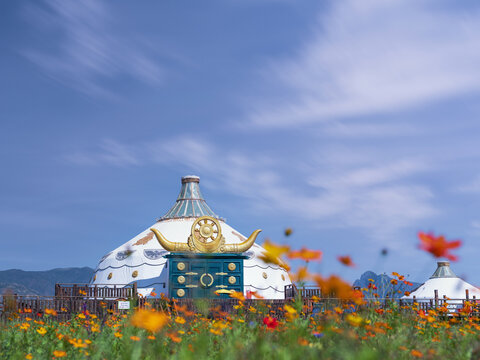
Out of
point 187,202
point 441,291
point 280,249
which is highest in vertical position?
point 187,202

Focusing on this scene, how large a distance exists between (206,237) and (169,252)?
14.9 feet

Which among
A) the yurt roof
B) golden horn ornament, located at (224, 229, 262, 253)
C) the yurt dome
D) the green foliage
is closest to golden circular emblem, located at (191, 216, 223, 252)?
golden horn ornament, located at (224, 229, 262, 253)

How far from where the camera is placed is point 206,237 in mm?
24406

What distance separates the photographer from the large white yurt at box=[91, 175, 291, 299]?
82.1ft

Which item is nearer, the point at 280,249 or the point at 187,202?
the point at 280,249

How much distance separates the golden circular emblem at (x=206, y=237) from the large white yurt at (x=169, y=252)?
48mm

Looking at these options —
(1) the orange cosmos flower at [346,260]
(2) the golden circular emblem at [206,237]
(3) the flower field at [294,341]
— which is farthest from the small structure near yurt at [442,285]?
(1) the orange cosmos flower at [346,260]

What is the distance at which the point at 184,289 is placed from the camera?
2412cm

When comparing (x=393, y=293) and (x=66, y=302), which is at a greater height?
(x=393, y=293)

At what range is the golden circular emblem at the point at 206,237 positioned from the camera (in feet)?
79.6

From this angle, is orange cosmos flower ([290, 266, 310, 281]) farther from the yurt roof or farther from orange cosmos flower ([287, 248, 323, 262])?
the yurt roof

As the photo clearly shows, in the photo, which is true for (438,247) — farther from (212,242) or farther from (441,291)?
(441,291)

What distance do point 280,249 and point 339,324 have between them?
6.27 ft

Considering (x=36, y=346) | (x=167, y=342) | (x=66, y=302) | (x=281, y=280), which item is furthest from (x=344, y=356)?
(x=281, y=280)
